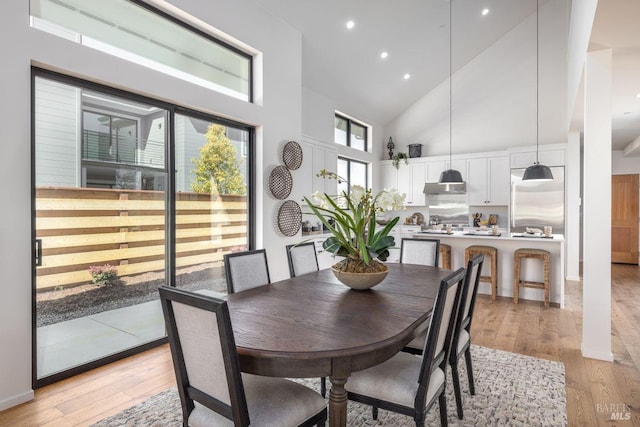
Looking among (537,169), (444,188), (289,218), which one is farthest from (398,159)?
(289,218)

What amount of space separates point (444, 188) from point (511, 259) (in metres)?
2.70

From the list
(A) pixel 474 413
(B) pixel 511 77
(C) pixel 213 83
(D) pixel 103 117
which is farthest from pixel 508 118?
(D) pixel 103 117

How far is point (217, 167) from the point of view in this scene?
3.86 meters

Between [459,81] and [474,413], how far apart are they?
6719 mm

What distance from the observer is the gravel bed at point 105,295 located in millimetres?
2633

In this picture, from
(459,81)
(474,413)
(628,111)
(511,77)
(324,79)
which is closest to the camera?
(474,413)

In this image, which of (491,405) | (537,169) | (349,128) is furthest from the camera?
(349,128)

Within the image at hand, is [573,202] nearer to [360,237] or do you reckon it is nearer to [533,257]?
[533,257]

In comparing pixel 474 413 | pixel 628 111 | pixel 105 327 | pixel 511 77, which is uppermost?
pixel 511 77

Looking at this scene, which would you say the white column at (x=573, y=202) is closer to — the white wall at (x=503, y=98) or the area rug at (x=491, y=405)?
the white wall at (x=503, y=98)

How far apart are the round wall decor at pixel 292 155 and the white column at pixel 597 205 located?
3055 mm

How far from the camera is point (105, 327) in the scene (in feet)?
9.82

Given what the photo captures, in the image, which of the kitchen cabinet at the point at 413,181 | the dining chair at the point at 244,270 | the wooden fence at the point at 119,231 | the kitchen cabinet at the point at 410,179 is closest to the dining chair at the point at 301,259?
the dining chair at the point at 244,270

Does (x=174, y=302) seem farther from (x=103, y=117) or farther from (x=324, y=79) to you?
(x=324, y=79)
